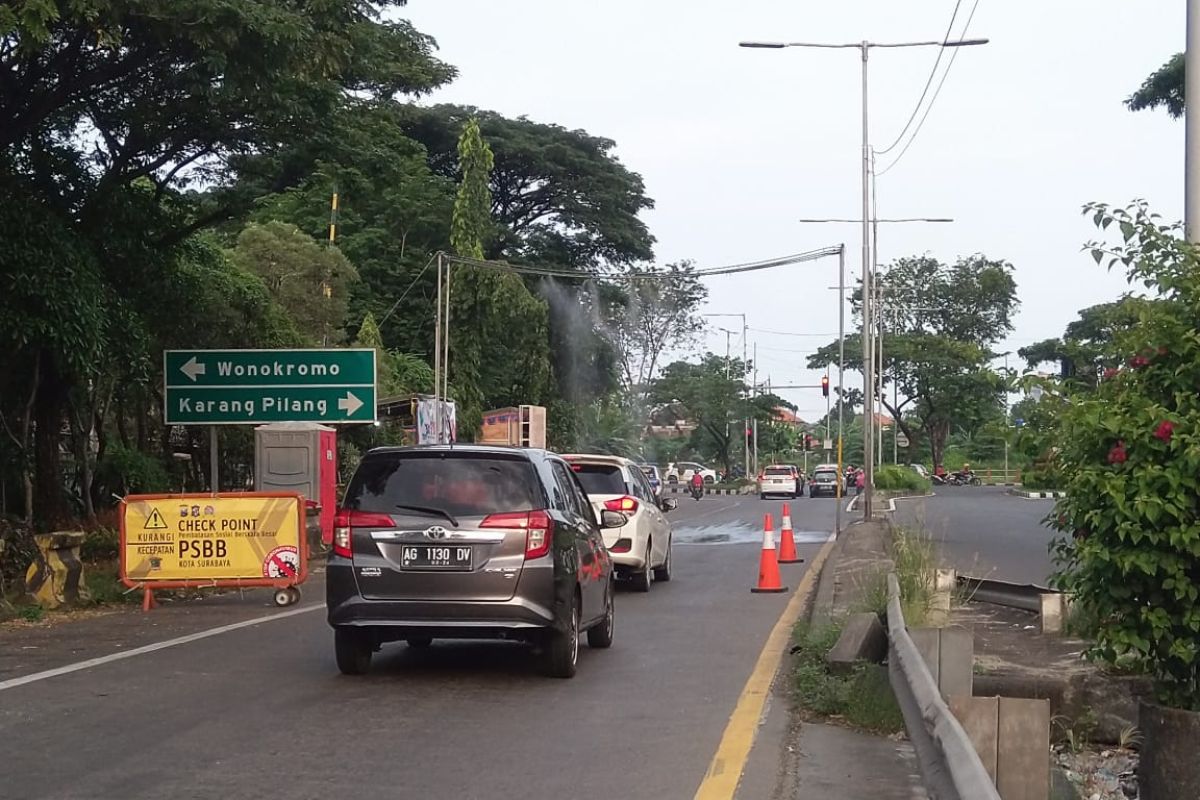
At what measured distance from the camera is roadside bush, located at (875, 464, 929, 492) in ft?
201

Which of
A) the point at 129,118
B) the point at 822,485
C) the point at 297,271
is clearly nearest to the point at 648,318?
the point at 822,485

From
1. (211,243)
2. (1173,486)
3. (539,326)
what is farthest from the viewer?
(539,326)

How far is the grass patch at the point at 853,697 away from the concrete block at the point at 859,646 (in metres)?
0.08

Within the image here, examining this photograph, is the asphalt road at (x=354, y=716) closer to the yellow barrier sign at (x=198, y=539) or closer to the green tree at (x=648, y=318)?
the yellow barrier sign at (x=198, y=539)

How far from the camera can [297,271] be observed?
37.4 metres

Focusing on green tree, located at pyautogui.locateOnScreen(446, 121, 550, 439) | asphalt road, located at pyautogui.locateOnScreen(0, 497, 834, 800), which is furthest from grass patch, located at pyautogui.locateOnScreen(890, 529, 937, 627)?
green tree, located at pyautogui.locateOnScreen(446, 121, 550, 439)

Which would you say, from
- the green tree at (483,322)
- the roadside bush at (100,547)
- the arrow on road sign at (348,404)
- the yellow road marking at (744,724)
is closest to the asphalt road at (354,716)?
the yellow road marking at (744,724)

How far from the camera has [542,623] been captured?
9.85 meters

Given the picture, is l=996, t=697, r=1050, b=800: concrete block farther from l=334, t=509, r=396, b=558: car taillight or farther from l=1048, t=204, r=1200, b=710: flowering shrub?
l=334, t=509, r=396, b=558: car taillight

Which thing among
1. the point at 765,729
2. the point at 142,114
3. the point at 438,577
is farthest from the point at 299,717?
the point at 142,114

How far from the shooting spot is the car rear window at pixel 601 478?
704 inches

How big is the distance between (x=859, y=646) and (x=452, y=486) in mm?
3037

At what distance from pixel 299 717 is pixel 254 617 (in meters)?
6.05

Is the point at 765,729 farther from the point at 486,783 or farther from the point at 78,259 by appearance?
the point at 78,259
